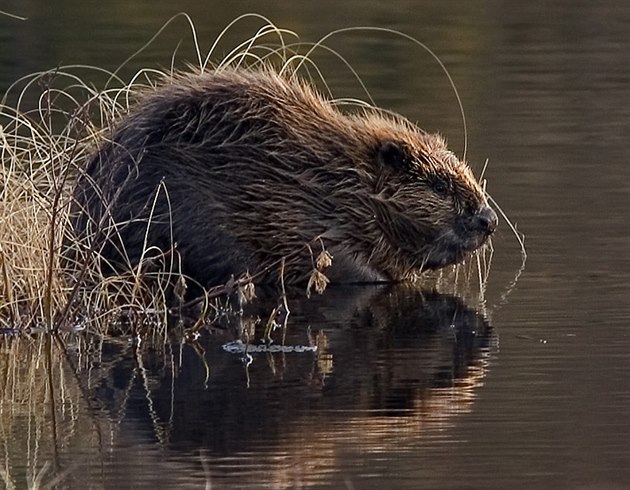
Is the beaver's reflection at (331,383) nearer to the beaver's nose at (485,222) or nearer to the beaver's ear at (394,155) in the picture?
the beaver's nose at (485,222)

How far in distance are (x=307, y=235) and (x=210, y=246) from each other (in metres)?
0.46

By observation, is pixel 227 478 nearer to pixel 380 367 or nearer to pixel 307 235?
pixel 380 367

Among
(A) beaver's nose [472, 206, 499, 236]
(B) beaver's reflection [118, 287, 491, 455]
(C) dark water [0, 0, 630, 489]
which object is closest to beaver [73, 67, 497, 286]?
(A) beaver's nose [472, 206, 499, 236]

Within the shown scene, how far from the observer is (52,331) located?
679 centimetres

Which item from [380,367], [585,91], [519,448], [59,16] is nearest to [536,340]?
[380,367]

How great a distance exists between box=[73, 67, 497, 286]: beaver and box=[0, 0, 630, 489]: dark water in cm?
24

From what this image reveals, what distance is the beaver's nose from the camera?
806cm

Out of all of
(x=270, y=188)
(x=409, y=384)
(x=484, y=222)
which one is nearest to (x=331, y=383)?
(x=409, y=384)

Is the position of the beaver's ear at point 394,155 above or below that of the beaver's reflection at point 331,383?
above

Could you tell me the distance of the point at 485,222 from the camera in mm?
8070

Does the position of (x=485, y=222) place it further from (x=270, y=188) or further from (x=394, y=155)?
(x=270, y=188)

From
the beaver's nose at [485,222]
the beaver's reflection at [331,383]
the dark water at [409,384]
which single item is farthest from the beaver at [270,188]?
the beaver's reflection at [331,383]

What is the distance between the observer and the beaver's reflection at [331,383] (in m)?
5.36

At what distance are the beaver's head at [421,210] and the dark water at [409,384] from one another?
19 cm
